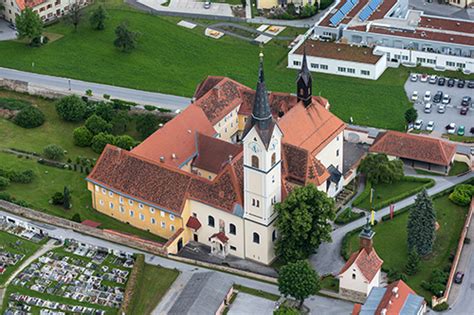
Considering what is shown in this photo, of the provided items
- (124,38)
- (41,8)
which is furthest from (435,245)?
(41,8)

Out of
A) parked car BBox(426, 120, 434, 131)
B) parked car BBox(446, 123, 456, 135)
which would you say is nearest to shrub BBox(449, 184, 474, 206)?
parked car BBox(446, 123, 456, 135)

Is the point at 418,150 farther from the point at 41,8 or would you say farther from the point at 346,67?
the point at 41,8

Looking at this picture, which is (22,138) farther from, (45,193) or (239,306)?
(239,306)

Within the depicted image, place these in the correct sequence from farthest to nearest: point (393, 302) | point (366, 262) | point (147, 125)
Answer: point (147, 125), point (366, 262), point (393, 302)

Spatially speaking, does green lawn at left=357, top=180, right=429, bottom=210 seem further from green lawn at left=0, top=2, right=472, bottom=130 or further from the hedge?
the hedge

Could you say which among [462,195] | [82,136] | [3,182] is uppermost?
[3,182]

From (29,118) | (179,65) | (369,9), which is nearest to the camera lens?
(29,118)

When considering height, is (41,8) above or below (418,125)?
above
